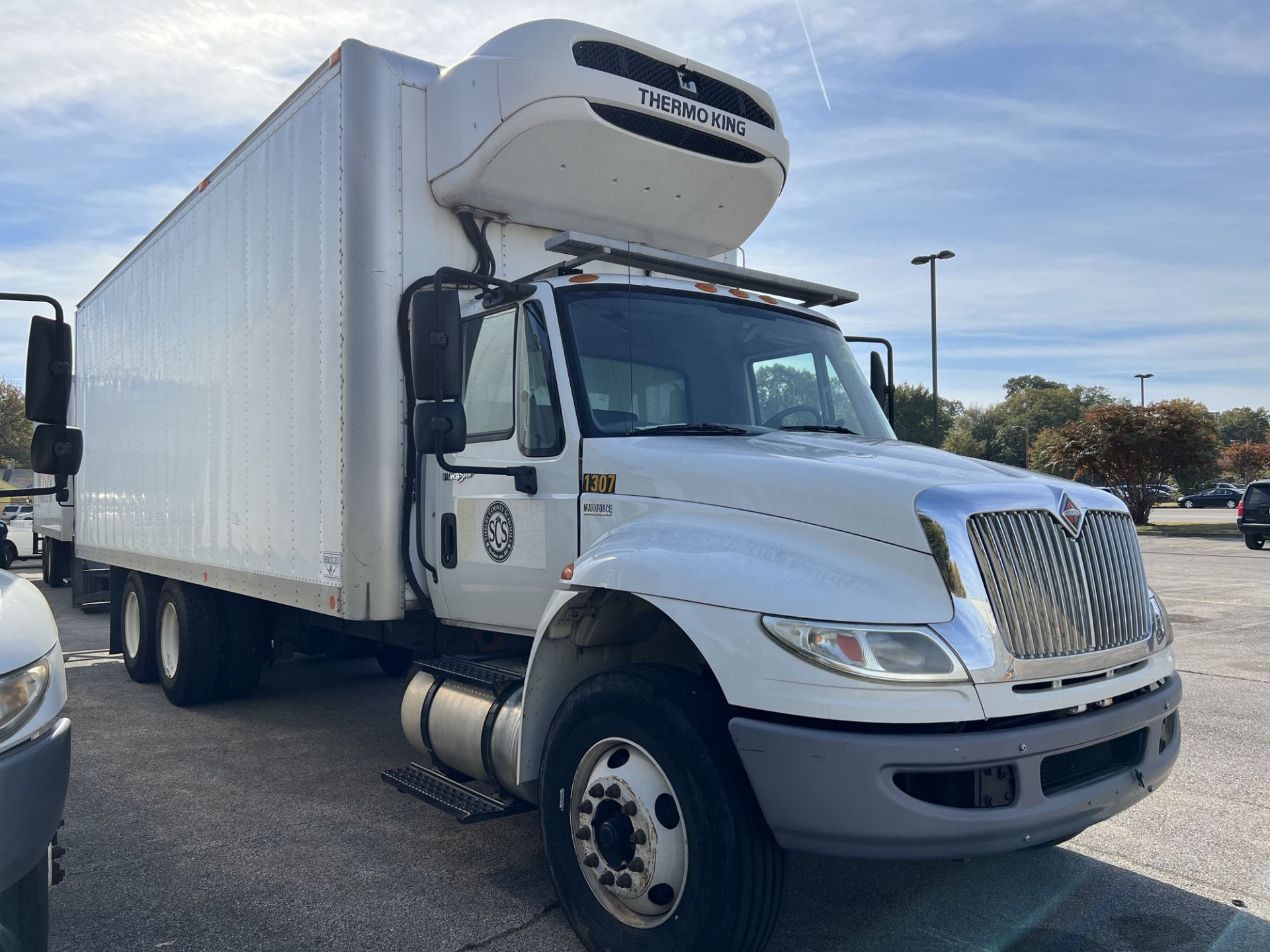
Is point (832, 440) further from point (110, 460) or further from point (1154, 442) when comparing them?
point (1154, 442)

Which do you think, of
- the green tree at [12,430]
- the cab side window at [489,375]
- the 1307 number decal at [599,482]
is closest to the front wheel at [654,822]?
the 1307 number decal at [599,482]

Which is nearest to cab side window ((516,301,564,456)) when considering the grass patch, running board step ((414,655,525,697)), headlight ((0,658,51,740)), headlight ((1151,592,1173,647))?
running board step ((414,655,525,697))

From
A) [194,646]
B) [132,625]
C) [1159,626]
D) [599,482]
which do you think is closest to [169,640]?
[194,646]

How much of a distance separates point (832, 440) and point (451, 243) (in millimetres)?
2388

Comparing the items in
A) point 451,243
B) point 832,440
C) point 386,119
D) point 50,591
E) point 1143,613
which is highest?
point 386,119

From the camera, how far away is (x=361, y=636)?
6.05m

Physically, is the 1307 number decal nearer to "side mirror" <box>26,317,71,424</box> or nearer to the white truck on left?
the white truck on left

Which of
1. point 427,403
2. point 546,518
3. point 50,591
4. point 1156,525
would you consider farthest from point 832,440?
point 1156,525

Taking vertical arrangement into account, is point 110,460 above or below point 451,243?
below

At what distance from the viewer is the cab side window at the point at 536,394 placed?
4.30 m

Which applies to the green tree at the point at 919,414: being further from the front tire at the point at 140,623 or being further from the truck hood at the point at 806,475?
the front tire at the point at 140,623

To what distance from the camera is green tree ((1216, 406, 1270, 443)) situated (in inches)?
4417

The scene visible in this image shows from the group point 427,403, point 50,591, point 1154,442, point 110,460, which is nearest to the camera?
point 427,403

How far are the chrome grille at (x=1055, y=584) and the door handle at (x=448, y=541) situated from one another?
261 cm
